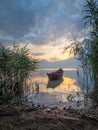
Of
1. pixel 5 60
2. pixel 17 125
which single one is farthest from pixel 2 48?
pixel 17 125

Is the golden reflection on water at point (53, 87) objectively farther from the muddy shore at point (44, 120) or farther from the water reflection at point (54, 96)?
the muddy shore at point (44, 120)

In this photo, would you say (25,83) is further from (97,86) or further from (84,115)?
(84,115)

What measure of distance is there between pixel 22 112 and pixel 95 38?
97.9 inches

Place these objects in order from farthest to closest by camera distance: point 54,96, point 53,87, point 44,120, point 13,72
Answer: point 53,87, point 54,96, point 13,72, point 44,120

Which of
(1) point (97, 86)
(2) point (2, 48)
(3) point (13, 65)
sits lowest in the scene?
(1) point (97, 86)

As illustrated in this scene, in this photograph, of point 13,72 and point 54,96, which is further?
point 54,96

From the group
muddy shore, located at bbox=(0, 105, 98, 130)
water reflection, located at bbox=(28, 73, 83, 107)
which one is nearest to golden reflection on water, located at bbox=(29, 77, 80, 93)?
water reflection, located at bbox=(28, 73, 83, 107)

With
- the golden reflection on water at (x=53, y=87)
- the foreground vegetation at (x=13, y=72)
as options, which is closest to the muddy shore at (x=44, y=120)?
the foreground vegetation at (x=13, y=72)

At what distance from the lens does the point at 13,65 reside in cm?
695

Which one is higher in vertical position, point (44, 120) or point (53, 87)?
point (44, 120)

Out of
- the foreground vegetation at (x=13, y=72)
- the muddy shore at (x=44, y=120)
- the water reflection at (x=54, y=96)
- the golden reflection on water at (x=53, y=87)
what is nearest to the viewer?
the muddy shore at (x=44, y=120)

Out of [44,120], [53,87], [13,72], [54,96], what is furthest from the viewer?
[53,87]

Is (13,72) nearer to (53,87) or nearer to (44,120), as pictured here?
(44,120)

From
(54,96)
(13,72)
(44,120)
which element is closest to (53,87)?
(54,96)
